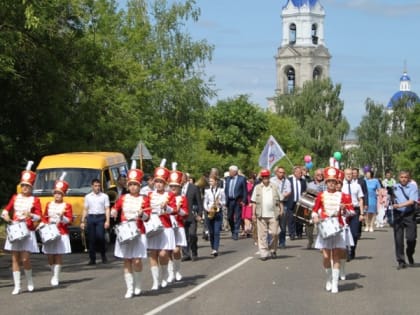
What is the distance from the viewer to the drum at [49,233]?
17781 mm

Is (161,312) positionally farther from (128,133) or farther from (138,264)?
(128,133)

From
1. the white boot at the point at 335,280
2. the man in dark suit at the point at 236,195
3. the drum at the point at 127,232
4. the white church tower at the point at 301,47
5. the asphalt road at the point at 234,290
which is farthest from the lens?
the white church tower at the point at 301,47

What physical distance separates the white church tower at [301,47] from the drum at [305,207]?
14159 cm

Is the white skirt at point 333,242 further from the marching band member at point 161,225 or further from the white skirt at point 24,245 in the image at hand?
the white skirt at point 24,245

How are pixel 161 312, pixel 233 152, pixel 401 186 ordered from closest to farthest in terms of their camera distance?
pixel 161 312 < pixel 401 186 < pixel 233 152

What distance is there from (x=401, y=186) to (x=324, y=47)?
519ft

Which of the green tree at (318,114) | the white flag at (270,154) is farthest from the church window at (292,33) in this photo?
the white flag at (270,154)

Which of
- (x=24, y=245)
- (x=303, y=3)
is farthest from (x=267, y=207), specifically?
(x=303, y=3)

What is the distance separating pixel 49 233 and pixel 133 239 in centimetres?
226

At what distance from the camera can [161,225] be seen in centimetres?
1712

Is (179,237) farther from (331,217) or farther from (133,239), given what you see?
(331,217)

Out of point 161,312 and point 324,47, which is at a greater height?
point 324,47

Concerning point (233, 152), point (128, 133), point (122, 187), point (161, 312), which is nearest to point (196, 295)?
point (161, 312)

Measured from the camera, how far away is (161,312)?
14.2 metres
